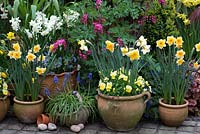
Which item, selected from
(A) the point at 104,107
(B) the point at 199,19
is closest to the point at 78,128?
(A) the point at 104,107

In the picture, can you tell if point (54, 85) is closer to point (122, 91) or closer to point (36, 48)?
point (36, 48)

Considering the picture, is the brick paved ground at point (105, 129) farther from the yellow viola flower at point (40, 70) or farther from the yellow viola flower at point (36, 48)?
the yellow viola flower at point (36, 48)

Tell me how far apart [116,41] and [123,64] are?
0.48 metres

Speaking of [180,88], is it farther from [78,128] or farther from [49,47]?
[49,47]

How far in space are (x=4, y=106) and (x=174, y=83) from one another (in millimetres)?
1749

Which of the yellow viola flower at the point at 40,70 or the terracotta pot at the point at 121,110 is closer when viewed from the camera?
the terracotta pot at the point at 121,110

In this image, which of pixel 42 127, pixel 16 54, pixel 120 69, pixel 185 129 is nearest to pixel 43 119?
pixel 42 127

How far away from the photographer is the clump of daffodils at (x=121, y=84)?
4.05 meters

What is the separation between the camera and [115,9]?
4.63m

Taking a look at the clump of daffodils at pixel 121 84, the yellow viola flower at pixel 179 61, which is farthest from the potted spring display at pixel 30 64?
the yellow viola flower at pixel 179 61

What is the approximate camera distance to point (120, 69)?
417 centimetres

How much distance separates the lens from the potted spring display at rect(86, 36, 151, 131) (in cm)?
404

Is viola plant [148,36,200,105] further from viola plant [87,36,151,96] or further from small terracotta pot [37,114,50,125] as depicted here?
small terracotta pot [37,114,50,125]

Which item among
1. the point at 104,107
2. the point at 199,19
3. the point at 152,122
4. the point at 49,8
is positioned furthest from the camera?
the point at 199,19
